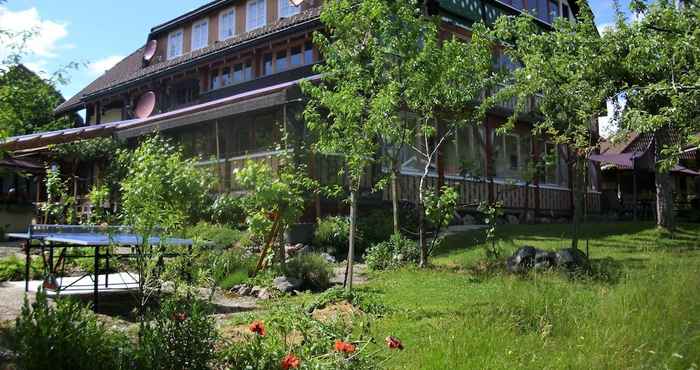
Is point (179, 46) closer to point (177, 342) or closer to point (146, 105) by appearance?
point (146, 105)

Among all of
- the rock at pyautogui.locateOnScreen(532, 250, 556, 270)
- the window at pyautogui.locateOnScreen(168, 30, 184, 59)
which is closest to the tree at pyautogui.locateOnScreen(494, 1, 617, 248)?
the rock at pyautogui.locateOnScreen(532, 250, 556, 270)

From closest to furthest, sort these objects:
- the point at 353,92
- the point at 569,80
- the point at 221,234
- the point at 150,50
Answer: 1. the point at 353,92
2. the point at 569,80
3. the point at 221,234
4. the point at 150,50

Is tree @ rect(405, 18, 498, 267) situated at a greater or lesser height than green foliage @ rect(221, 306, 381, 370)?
greater

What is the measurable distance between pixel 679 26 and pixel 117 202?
1422 cm

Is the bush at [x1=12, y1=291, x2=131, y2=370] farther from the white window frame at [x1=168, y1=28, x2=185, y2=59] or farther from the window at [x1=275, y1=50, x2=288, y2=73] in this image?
the white window frame at [x1=168, y1=28, x2=185, y2=59]

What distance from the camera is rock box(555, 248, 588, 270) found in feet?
30.0

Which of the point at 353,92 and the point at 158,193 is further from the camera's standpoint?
the point at 353,92

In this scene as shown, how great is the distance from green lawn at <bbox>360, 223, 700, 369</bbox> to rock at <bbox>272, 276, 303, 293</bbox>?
1085 millimetres

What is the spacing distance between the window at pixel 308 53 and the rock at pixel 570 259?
39.6 feet

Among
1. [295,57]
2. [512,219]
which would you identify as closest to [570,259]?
[512,219]

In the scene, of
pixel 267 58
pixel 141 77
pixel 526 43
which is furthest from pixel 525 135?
pixel 141 77

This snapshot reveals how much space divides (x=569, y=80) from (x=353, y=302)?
19.5 feet

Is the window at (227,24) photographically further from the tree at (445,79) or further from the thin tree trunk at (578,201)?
the thin tree trunk at (578,201)

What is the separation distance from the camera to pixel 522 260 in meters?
9.66
